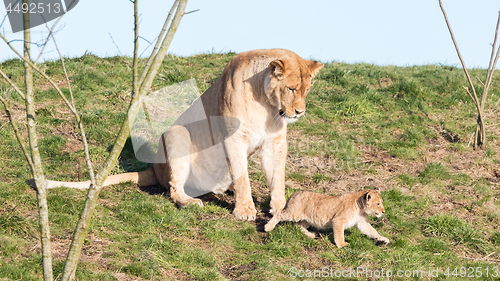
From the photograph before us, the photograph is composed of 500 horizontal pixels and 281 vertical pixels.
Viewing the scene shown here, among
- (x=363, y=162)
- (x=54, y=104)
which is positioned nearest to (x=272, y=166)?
(x=363, y=162)

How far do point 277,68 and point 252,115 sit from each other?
2.22 ft

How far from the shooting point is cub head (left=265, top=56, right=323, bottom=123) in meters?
5.23

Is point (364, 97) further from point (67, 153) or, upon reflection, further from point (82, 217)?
point (82, 217)

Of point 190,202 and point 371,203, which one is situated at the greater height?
point 371,203

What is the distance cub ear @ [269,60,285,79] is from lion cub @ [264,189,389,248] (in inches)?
55.0

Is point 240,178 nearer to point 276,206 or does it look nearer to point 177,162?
point 276,206

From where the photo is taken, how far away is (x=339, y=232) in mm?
4875

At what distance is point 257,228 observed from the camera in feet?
17.7

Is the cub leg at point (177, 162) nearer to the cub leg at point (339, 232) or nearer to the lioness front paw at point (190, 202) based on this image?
the lioness front paw at point (190, 202)

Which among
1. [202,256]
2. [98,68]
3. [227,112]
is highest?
[98,68]

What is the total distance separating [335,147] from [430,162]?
165cm
